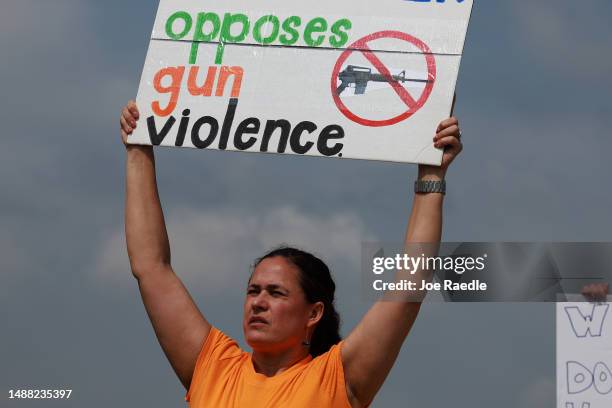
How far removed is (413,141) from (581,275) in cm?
205

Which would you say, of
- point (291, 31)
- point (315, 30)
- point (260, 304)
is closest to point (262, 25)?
point (291, 31)

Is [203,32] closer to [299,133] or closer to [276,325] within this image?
[299,133]

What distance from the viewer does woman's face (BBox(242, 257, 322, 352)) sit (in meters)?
4.49

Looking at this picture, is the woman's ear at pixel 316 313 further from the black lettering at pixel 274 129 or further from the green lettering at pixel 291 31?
the green lettering at pixel 291 31

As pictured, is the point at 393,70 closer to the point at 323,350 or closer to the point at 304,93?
the point at 304,93

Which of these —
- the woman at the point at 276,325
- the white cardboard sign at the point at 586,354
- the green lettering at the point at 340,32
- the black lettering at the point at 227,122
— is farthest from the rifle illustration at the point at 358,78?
the white cardboard sign at the point at 586,354

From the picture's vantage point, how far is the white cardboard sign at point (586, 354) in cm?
664

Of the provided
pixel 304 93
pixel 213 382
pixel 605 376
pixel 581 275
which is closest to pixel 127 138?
pixel 304 93

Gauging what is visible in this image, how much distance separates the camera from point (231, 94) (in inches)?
195

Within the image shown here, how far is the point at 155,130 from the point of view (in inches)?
197

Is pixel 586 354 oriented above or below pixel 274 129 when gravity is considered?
below

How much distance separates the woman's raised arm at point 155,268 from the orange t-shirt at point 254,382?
9 cm

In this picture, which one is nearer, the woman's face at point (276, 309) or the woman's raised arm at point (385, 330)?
the woman's raised arm at point (385, 330)

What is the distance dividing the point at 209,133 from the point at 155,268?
71 centimetres
